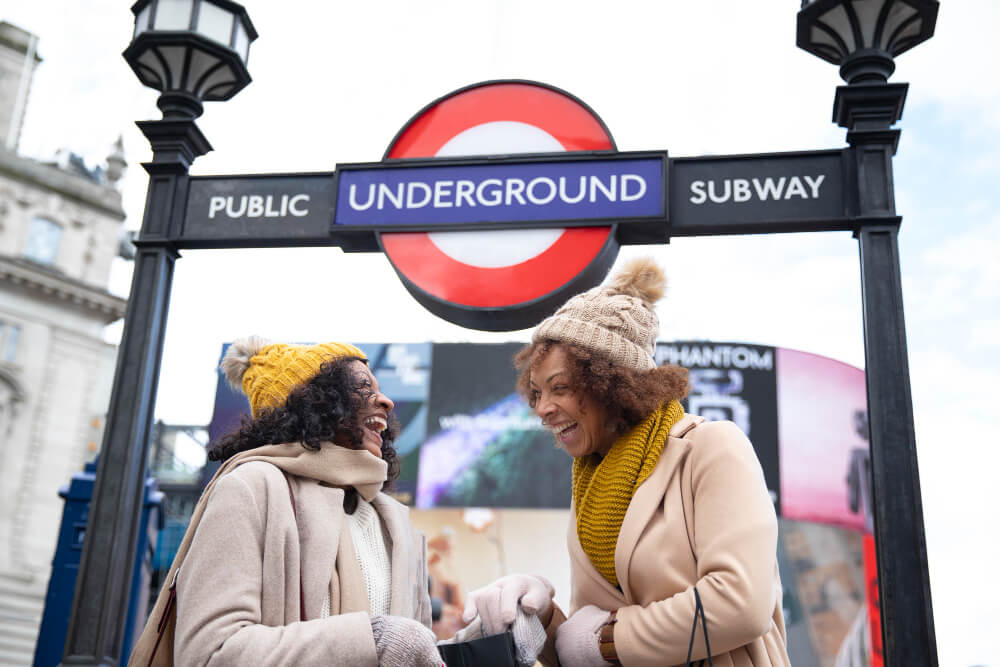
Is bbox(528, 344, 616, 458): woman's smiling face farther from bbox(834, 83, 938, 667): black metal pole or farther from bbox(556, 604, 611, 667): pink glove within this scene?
bbox(834, 83, 938, 667): black metal pole

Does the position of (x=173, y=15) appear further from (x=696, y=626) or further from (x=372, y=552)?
(x=696, y=626)

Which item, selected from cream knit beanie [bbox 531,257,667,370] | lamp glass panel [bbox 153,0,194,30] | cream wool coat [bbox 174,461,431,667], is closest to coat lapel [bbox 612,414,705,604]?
cream knit beanie [bbox 531,257,667,370]

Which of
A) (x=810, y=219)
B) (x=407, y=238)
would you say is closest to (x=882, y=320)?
(x=810, y=219)

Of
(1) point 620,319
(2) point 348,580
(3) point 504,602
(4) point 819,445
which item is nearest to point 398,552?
(2) point 348,580

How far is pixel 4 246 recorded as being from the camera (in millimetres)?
39062

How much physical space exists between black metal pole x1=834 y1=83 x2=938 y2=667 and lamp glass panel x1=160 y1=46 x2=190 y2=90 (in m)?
2.54

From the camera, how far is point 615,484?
99.3 inches

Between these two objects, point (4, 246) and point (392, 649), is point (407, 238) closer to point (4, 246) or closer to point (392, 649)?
point (392, 649)

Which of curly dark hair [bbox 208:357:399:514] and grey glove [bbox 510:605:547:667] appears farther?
curly dark hair [bbox 208:357:399:514]

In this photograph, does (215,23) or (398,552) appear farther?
(215,23)

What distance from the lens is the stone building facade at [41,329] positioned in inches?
1492

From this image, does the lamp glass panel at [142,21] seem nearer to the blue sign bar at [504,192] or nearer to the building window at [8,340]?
the blue sign bar at [504,192]

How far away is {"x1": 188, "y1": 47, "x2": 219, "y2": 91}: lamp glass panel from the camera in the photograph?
13.1 ft

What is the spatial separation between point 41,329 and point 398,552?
4148 cm
